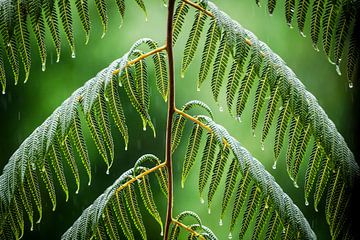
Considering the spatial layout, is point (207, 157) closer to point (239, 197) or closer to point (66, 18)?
point (239, 197)

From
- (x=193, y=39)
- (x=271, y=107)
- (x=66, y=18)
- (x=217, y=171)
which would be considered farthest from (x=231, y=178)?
(x=66, y=18)

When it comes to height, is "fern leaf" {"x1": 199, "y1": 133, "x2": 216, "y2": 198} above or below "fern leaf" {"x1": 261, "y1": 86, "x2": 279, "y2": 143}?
below

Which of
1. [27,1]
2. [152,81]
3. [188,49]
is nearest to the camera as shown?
[27,1]

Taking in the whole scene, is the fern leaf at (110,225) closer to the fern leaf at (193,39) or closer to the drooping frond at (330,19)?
the fern leaf at (193,39)

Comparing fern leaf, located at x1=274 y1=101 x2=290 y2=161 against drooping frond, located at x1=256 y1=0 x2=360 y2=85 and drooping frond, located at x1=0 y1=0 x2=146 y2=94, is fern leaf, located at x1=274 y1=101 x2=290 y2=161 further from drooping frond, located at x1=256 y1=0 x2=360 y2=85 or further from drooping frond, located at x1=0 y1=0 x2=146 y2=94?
drooping frond, located at x1=0 y1=0 x2=146 y2=94

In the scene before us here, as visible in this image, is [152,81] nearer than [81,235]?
No

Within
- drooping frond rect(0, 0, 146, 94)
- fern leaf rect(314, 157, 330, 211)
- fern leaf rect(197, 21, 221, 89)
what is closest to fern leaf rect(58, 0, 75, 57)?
drooping frond rect(0, 0, 146, 94)

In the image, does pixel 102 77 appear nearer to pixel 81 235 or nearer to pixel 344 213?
pixel 81 235

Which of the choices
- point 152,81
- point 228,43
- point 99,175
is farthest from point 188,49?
point 99,175
